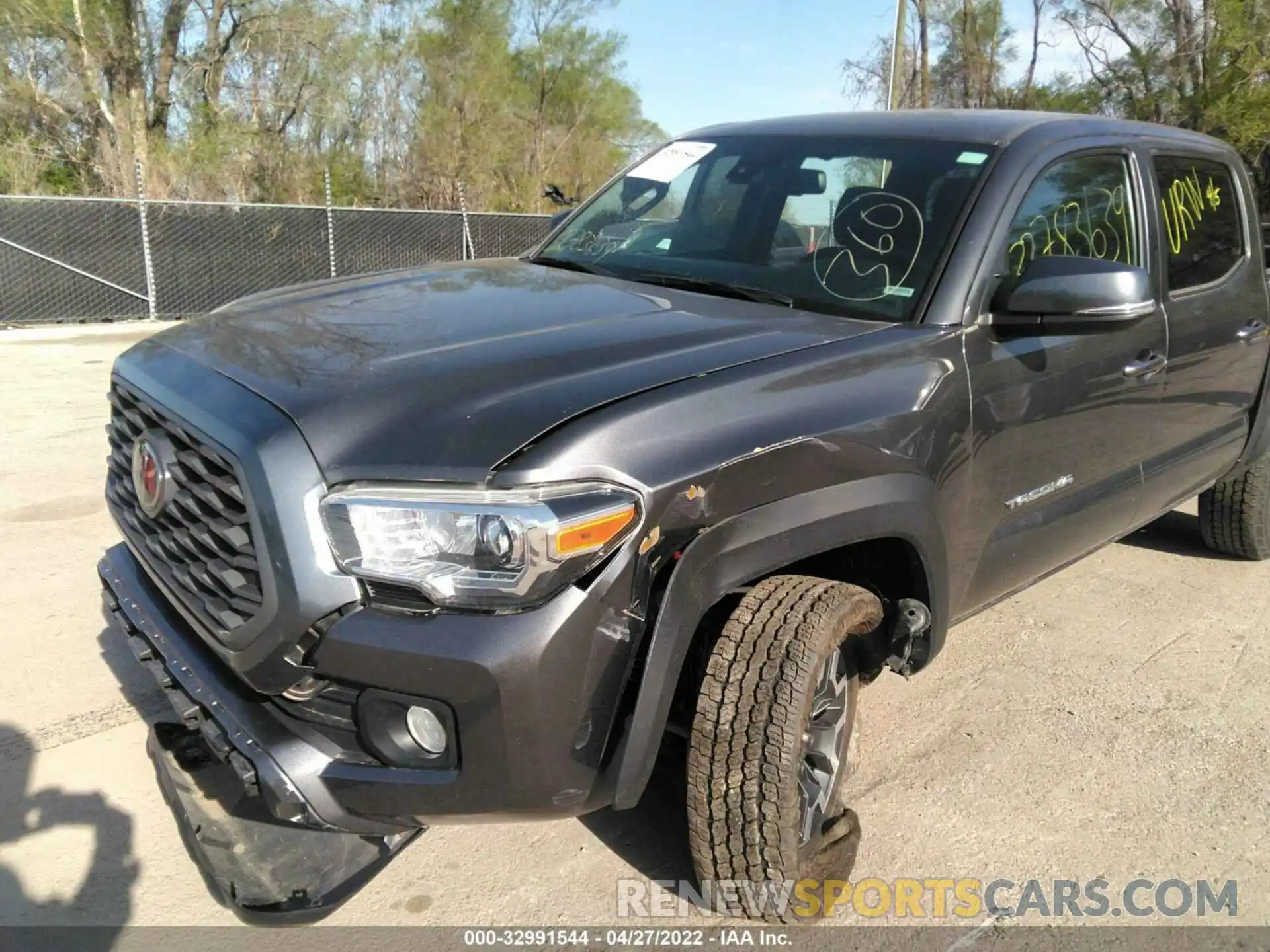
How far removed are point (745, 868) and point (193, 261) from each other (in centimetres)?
1418

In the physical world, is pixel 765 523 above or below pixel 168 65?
below

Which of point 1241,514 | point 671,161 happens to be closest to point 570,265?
point 671,161

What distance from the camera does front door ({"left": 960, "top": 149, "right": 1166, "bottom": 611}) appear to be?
9.25 ft

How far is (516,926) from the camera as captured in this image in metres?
2.47

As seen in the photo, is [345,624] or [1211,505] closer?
[345,624]

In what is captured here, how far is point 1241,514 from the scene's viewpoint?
4738 millimetres

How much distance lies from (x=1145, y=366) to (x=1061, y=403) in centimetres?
56

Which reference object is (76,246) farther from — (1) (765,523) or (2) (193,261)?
(1) (765,523)

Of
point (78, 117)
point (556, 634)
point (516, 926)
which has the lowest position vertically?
point (516, 926)

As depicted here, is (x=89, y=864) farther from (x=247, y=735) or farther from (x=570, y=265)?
(x=570, y=265)

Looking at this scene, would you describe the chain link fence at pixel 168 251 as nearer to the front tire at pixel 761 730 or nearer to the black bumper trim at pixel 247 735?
the black bumper trim at pixel 247 735

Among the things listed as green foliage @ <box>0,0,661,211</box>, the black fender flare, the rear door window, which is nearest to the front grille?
the black fender flare

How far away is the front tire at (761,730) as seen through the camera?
2.25 m

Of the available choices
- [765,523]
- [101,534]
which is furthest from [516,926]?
[101,534]
